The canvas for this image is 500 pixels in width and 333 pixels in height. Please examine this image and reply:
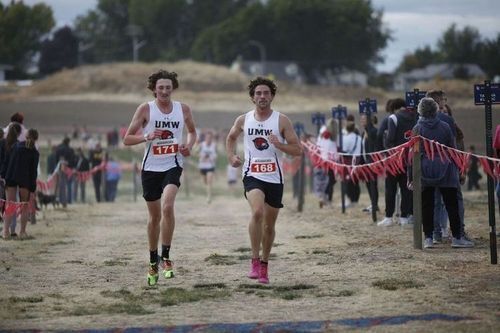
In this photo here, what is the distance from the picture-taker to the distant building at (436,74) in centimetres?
11119

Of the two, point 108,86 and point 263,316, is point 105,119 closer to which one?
point 108,86

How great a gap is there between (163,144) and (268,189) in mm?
1214

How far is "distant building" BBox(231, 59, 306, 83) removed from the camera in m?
136

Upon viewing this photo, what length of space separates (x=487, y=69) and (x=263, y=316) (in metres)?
73.4

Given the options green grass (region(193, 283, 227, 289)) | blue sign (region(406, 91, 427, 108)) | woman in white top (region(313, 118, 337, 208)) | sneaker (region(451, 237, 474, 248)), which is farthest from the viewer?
woman in white top (region(313, 118, 337, 208))

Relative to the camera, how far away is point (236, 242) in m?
17.4

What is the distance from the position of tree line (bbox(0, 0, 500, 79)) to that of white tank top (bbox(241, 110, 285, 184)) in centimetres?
10915

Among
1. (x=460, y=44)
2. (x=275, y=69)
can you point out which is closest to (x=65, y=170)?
(x=460, y=44)

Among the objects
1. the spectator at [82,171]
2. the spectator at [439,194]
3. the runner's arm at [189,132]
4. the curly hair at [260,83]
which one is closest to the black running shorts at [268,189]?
the runner's arm at [189,132]

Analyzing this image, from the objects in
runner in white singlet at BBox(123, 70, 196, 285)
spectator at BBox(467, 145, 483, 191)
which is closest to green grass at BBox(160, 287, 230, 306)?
runner in white singlet at BBox(123, 70, 196, 285)

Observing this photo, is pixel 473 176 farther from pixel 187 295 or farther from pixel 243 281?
pixel 187 295

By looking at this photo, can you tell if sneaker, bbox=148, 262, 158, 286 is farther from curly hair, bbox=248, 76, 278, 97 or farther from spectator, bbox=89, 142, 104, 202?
spectator, bbox=89, 142, 104, 202

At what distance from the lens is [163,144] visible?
12.6m

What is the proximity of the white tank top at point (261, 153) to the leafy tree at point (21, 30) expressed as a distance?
461 feet
